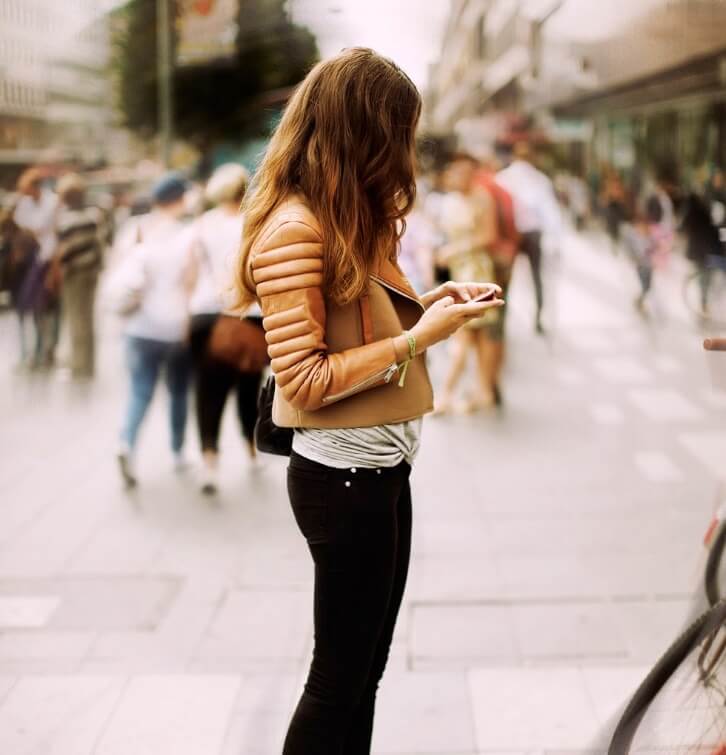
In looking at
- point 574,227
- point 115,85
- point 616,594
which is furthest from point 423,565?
point 115,85

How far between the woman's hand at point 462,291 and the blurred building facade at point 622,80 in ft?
8.46

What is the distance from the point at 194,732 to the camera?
3369 mm

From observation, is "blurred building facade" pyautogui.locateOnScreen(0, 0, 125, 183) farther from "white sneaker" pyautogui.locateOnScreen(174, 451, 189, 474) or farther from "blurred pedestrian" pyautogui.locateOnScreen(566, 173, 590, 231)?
"white sneaker" pyautogui.locateOnScreen(174, 451, 189, 474)

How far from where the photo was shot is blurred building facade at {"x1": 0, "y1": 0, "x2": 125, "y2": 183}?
29.0 metres

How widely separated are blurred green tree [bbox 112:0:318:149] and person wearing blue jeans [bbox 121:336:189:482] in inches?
1101

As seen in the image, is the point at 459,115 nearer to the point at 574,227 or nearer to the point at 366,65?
the point at 574,227

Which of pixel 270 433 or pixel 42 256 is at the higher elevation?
pixel 270 433

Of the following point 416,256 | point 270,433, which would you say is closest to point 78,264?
point 416,256

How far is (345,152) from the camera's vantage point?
2.17 meters

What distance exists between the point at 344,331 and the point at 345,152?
344 millimetres

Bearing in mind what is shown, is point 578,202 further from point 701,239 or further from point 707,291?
point 707,291

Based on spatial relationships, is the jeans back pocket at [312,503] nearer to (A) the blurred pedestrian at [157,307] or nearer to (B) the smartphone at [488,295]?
(B) the smartphone at [488,295]

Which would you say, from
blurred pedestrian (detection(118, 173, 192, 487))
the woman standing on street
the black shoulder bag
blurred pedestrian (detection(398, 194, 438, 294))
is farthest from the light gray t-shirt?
blurred pedestrian (detection(398, 194, 438, 294))

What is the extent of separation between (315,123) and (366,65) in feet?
0.48
